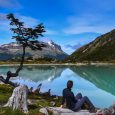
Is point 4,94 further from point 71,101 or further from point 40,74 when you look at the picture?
point 40,74

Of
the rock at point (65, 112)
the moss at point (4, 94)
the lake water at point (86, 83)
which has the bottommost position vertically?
the lake water at point (86, 83)

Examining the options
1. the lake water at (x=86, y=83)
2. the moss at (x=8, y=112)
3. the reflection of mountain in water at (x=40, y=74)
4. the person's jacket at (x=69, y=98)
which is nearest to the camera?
the moss at (x=8, y=112)

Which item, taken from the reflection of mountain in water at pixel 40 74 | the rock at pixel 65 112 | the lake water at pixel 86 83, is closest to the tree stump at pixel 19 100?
the rock at pixel 65 112

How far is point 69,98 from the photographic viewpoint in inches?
824

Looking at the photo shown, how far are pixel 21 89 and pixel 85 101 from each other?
13.2ft

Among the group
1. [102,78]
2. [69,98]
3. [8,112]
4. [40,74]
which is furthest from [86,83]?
[8,112]

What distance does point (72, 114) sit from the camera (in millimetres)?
20312

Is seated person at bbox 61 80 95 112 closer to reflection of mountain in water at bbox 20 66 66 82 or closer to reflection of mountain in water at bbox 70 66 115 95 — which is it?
reflection of mountain in water at bbox 70 66 115 95

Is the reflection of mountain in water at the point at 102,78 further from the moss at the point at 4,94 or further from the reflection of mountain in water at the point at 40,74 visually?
the moss at the point at 4,94

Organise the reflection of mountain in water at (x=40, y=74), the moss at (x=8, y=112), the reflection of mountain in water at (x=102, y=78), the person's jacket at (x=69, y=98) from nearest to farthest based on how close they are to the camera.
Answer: the moss at (x=8, y=112) < the person's jacket at (x=69, y=98) < the reflection of mountain in water at (x=102, y=78) < the reflection of mountain in water at (x=40, y=74)

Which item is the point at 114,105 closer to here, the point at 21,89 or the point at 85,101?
the point at 85,101

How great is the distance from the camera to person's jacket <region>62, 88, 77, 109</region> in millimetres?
20750

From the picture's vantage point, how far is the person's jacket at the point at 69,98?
20750 millimetres

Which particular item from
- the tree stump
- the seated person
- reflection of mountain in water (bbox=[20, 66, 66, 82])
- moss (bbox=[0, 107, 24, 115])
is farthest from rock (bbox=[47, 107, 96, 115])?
reflection of mountain in water (bbox=[20, 66, 66, 82])
